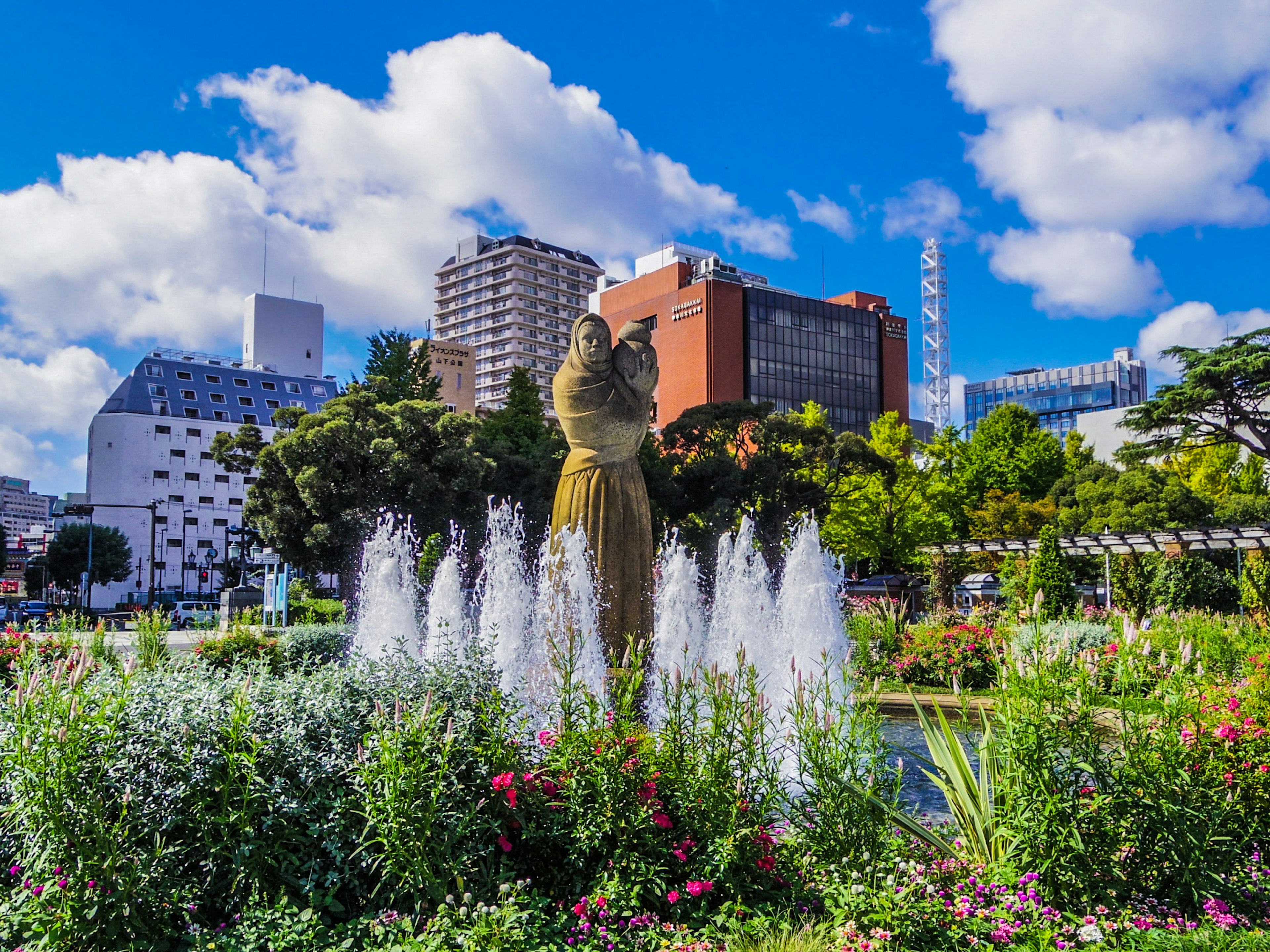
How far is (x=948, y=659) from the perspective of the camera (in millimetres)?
13703

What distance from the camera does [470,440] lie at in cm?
3086

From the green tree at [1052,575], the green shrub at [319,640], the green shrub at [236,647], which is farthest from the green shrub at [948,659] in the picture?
the green shrub at [236,647]

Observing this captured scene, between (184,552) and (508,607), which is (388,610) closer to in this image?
(508,607)

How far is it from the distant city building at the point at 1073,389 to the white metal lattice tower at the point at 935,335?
3954 centimetres

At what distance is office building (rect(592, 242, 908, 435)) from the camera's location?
2955 inches

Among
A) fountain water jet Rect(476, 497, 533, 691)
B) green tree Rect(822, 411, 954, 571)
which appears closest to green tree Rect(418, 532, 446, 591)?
fountain water jet Rect(476, 497, 533, 691)

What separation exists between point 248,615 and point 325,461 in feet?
28.6

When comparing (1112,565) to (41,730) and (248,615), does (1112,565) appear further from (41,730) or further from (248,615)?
(41,730)

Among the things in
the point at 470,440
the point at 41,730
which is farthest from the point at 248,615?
the point at 41,730

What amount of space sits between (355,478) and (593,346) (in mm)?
21040

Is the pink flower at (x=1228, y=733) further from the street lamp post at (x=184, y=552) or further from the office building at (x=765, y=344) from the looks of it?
the street lamp post at (x=184, y=552)

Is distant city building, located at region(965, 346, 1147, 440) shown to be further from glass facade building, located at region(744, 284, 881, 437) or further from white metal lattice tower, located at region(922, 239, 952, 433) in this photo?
glass facade building, located at region(744, 284, 881, 437)

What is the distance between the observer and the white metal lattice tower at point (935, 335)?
379 ft

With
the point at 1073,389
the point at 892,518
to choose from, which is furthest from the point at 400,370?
the point at 1073,389
